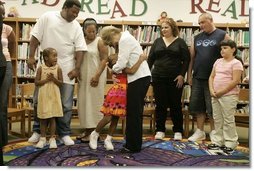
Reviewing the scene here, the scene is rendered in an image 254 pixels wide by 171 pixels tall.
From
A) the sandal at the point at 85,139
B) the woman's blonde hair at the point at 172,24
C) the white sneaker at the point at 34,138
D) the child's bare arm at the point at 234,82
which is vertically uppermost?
the woman's blonde hair at the point at 172,24

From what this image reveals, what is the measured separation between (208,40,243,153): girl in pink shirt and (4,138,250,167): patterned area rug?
14 centimetres

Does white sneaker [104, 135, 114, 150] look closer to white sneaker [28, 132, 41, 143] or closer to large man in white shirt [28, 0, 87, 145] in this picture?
large man in white shirt [28, 0, 87, 145]

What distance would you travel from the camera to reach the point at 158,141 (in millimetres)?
3908

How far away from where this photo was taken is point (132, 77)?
3324 millimetres

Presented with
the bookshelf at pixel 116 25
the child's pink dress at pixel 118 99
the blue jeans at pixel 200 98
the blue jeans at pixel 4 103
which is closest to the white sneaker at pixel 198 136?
the blue jeans at pixel 200 98

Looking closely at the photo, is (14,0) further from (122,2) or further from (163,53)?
(163,53)

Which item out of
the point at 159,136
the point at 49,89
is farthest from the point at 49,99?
the point at 159,136

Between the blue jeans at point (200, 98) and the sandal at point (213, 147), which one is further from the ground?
the blue jeans at point (200, 98)

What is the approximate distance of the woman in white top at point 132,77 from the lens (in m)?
3.27

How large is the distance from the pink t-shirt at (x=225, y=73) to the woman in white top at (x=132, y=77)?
0.74 m

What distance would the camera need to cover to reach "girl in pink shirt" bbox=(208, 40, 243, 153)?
356 cm

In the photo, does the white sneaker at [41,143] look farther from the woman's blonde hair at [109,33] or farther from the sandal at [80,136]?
the woman's blonde hair at [109,33]

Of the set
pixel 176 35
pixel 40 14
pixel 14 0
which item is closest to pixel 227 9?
pixel 176 35

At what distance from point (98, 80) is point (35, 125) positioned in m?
0.76
